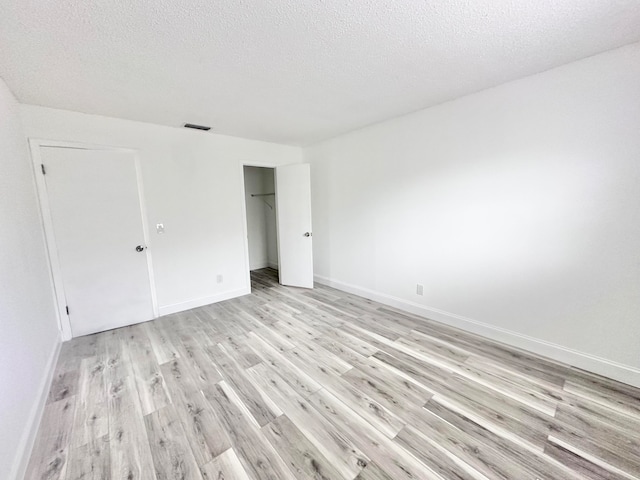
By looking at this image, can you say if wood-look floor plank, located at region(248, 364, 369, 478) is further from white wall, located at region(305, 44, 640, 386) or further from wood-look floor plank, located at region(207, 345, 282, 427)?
white wall, located at region(305, 44, 640, 386)

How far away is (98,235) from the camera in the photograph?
2.83 metres

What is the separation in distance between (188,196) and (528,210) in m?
3.78

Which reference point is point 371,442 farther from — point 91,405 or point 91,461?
point 91,405

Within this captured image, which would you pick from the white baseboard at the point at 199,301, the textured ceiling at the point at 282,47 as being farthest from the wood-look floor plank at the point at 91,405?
the textured ceiling at the point at 282,47

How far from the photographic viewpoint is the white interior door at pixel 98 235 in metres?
2.65

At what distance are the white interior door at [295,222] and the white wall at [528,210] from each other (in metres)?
1.17

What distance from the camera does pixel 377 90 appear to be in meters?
2.36

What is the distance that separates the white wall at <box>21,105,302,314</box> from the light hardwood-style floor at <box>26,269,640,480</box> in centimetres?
95

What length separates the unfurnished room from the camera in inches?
56.2

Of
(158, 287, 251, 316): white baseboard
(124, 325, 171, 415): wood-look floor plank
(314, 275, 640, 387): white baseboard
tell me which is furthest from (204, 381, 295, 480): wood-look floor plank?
(314, 275, 640, 387): white baseboard

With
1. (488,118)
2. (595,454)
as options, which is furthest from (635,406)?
(488,118)

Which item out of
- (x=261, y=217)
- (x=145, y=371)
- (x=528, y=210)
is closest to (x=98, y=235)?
(x=145, y=371)

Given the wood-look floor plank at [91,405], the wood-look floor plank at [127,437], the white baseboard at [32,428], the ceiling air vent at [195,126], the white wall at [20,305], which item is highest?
the ceiling air vent at [195,126]

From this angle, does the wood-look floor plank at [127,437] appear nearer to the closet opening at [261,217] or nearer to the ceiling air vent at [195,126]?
the ceiling air vent at [195,126]
